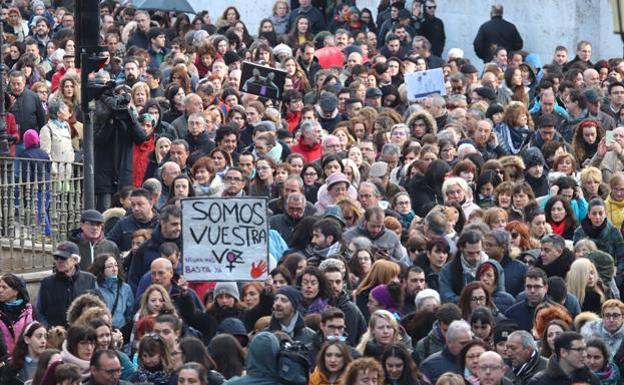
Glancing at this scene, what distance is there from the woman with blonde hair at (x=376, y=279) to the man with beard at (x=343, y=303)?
1.24ft

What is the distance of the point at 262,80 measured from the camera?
27.6m

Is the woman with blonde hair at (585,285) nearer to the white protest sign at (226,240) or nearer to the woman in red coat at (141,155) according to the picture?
the white protest sign at (226,240)

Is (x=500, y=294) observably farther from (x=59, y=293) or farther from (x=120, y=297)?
(x=59, y=293)

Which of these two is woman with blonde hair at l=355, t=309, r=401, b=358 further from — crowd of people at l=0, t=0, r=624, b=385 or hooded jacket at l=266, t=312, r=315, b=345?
hooded jacket at l=266, t=312, r=315, b=345

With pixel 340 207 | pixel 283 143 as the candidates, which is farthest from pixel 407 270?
pixel 283 143

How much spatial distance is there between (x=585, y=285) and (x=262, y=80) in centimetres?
776

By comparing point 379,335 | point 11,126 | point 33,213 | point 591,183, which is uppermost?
point 11,126

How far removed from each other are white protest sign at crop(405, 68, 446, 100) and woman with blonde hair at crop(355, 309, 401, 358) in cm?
968

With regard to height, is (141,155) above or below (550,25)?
below

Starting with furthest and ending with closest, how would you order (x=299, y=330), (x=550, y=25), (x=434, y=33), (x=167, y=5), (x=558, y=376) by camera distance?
(x=550, y=25)
(x=434, y=33)
(x=167, y=5)
(x=299, y=330)
(x=558, y=376)

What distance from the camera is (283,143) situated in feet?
86.0

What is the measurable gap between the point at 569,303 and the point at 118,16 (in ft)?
52.2

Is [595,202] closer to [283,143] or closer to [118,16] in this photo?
[283,143]

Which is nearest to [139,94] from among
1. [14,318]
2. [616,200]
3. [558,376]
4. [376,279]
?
[616,200]
